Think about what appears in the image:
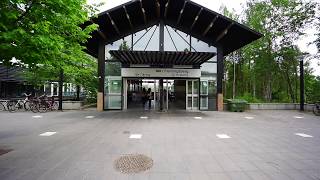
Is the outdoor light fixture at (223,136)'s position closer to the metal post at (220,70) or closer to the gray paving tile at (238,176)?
the gray paving tile at (238,176)

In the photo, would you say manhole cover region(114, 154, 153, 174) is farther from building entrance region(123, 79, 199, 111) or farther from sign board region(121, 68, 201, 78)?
building entrance region(123, 79, 199, 111)

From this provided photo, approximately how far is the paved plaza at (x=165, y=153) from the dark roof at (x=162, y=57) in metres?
6.39

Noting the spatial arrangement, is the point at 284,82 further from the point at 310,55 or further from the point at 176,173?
the point at 176,173

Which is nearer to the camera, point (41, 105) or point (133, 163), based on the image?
point (133, 163)

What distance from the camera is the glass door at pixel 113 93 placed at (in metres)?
19.3

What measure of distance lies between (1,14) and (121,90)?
45.4ft

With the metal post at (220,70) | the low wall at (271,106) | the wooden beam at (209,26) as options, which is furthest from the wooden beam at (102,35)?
the low wall at (271,106)

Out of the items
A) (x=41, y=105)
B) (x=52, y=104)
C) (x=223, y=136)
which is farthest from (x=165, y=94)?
(x=223, y=136)

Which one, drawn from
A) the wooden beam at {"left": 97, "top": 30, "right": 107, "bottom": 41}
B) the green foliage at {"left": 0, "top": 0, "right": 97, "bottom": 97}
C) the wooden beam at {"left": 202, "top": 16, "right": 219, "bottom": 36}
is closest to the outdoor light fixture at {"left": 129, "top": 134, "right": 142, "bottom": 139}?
the green foliage at {"left": 0, "top": 0, "right": 97, "bottom": 97}

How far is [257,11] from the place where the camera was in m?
24.0

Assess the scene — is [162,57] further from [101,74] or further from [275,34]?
[275,34]

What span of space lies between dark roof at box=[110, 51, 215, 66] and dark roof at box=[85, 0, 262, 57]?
2.16 meters

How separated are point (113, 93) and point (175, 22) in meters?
6.65

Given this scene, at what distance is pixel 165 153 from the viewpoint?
6707 millimetres
